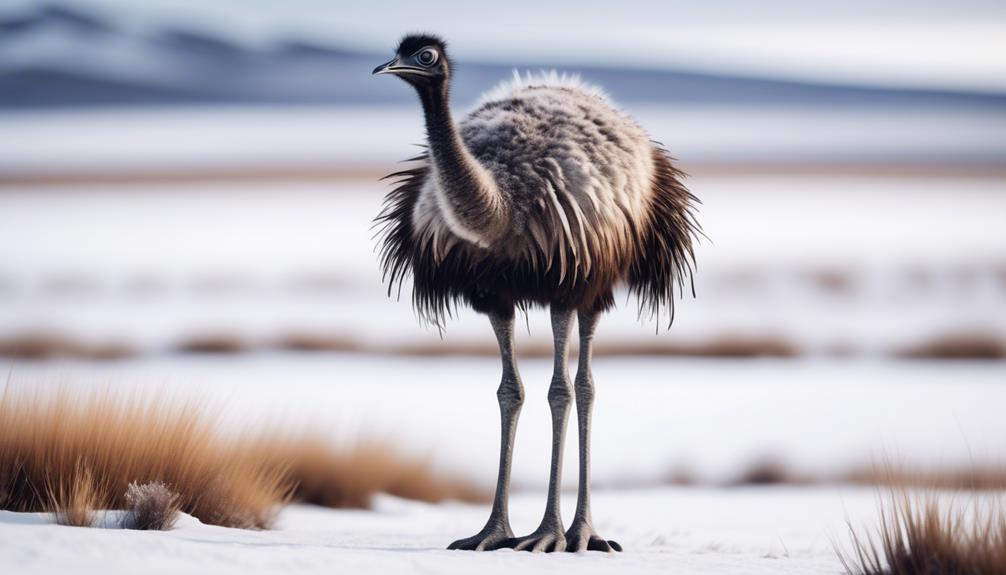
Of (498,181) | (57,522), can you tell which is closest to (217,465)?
(57,522)

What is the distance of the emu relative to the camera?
524 cm

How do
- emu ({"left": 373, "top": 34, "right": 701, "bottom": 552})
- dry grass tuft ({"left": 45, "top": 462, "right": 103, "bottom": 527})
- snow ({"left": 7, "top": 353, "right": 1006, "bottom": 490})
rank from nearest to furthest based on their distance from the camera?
emu ({"left": 373, "top": 34, "right": 701, "bottom": 552}), dry grass tuft ({"left": 45, "top": 462, "right": 103, "bottom": 527}), snow ({"left": 7, "top": 353, "right": 1006, "bottom": 490})

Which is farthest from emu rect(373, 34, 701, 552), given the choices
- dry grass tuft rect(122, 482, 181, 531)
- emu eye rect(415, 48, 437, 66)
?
dry grass tuft rect(122, 482, 181, 531)

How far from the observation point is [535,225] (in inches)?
213

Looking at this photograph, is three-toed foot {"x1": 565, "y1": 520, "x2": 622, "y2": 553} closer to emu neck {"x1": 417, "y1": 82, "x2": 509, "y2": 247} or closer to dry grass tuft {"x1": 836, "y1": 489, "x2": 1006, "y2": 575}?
dry grass tuft {"x1": 836, "y1": 489, "x2": 1006, "y2": 575}

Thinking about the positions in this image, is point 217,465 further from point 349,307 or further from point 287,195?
point 287,195

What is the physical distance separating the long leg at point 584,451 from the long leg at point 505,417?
0.77 ft

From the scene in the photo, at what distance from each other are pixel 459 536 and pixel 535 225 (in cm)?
153

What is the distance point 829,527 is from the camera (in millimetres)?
7148

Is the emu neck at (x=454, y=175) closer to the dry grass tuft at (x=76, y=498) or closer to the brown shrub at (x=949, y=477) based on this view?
the dry grass tuft at (x=76, y=498)

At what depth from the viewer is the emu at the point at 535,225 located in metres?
5.24

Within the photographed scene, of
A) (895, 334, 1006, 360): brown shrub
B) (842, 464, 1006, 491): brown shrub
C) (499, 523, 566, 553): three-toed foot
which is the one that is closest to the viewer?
(499, 523, 566, 553): three-toed foot

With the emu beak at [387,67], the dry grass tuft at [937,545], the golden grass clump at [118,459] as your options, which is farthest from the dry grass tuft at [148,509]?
the dry grass tuft at [937,545]

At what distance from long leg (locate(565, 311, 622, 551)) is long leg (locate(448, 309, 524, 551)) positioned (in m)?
0.23
